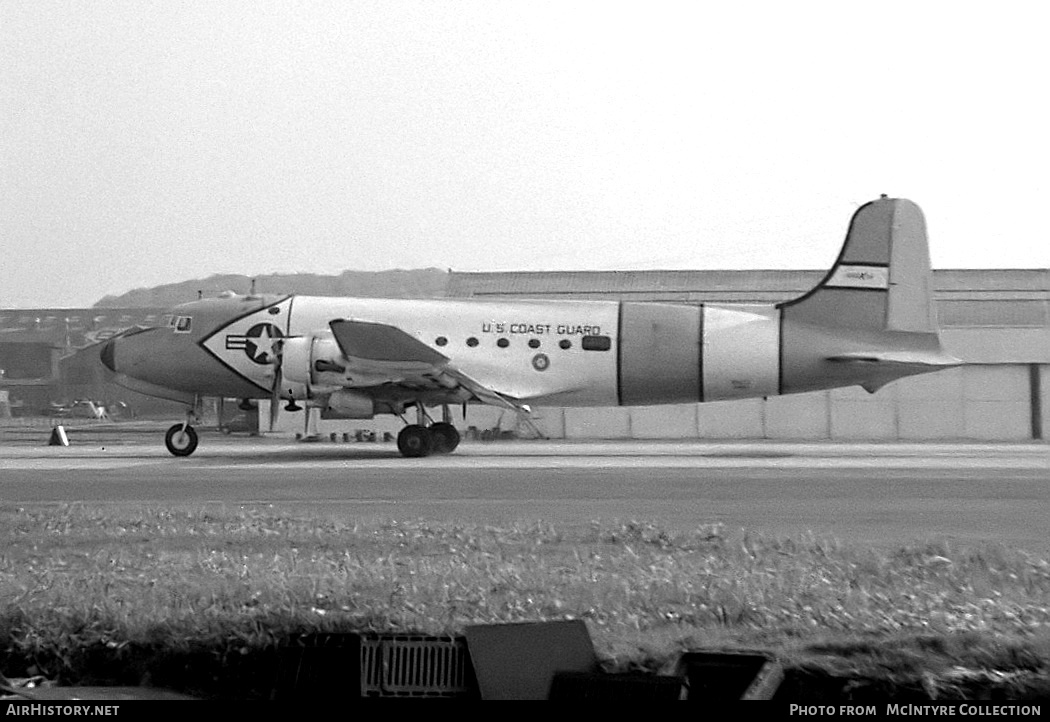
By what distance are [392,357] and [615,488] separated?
33.6ft

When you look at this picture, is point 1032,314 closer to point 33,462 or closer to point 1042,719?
point 33,462

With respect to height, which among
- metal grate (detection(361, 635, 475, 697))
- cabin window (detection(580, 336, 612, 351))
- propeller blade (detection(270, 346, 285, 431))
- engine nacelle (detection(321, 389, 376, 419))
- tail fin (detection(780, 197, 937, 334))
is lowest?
metal grate (detection(361, 635, 475, 697))

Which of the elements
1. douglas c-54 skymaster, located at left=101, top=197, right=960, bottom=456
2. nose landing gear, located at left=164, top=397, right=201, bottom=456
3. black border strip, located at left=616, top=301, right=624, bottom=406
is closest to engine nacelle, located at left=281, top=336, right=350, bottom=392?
douglas c-54 skymaster, located at left=101, top=197, right=960, bottom=456

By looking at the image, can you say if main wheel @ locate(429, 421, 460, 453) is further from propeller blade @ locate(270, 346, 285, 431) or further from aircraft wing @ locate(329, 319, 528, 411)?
propeller blade @ locate(270, 346, 285, 431)

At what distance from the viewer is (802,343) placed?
2964 cm

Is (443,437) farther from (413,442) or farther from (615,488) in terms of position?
(615,488)

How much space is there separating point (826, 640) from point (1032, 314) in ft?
154

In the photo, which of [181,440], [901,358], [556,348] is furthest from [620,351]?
[181,440]

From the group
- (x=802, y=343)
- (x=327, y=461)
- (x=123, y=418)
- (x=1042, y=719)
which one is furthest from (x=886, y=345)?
(x=123, y=418)

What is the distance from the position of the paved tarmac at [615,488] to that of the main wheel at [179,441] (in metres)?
0.45

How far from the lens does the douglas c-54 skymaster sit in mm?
29234

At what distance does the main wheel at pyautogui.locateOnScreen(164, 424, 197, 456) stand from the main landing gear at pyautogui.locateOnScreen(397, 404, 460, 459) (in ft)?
16.1

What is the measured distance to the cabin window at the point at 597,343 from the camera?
99.0 feet

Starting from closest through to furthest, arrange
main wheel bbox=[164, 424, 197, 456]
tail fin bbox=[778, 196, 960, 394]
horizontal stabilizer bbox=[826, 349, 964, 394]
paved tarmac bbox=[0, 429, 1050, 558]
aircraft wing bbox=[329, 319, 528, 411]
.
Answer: paved tarmac bbox=[0, 429, 1050, 558] → aircraft wing bbox=[329, 319, 528, 411] → horizontal stabilizer bbox=[826, 349, 964, 394] → tail fin bbox=[778, 196, 960, 394] → main wheel bbox=[164, 424, 197, 456]
